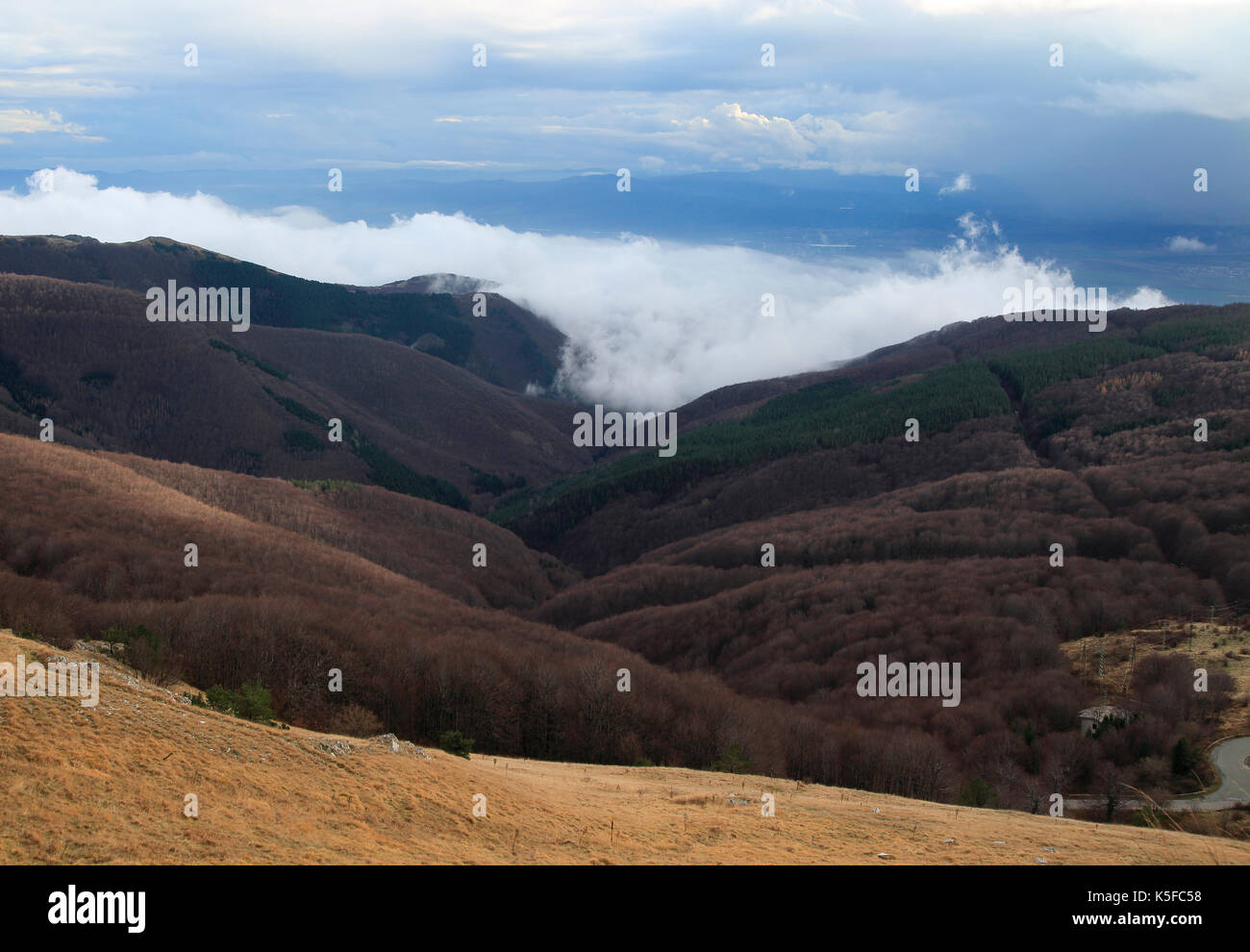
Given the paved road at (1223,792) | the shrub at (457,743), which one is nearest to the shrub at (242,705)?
the shrub at (457,743)

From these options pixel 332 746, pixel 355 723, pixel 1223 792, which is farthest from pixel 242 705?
pixel 1223 792

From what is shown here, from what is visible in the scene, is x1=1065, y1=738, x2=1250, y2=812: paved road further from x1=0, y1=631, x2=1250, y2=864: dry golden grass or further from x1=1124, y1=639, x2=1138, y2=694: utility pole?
x1=0, y1=631, x2=1250, y2=864: dry golden grass

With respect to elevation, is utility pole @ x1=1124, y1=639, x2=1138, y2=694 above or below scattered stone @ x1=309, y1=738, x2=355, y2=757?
below

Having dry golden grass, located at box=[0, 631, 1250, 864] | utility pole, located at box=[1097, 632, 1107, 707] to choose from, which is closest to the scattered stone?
dry golden grass, located at box=[0, 631, 1250, 864]

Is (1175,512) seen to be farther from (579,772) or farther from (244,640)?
(244,640)

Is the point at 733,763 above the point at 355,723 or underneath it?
underneath

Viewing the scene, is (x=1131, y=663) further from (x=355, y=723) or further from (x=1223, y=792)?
(x=355, y=723)

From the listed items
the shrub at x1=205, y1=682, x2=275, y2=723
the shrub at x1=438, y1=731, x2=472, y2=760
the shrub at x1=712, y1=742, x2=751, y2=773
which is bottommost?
the shrub at x1=712, y1=742, x2=751, y2=773

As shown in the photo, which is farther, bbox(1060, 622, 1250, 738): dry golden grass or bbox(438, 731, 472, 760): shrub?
bbox(1060, 622, 1250, 738): dry golden grass

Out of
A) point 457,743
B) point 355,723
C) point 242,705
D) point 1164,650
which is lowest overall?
point 355,723
